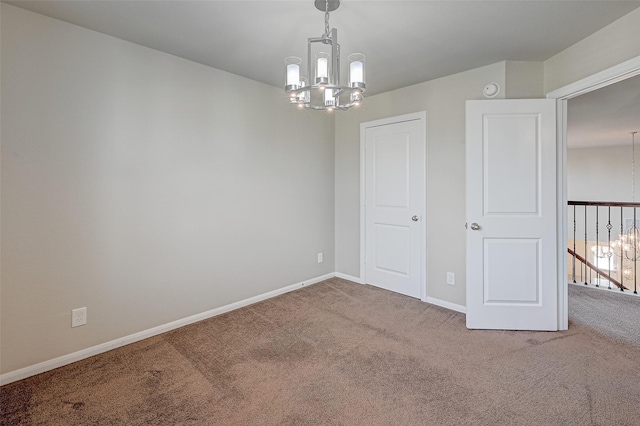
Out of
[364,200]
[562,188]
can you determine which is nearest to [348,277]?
[364,200]

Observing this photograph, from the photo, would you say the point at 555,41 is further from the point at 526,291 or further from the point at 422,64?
the point at 526,291

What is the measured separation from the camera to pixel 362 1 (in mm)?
1939

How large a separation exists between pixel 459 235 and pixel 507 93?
1.39 m

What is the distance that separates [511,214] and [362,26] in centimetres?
201

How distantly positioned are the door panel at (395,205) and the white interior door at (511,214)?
0.71m

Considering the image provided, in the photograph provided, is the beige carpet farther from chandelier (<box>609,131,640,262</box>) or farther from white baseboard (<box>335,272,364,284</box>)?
chandelier (<box>609,131,640,262</box>)

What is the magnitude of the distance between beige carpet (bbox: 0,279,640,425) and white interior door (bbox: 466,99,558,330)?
25 centimetres

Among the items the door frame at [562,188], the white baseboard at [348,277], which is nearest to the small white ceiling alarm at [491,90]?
the door frame at [562,188]

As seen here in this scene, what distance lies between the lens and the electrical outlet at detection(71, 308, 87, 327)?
2.28 meters

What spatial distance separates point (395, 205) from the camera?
375cm

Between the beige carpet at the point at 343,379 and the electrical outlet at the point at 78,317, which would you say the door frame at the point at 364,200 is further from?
the electrical outlet at the point at 78,317

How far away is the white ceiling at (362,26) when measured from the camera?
1999 mm

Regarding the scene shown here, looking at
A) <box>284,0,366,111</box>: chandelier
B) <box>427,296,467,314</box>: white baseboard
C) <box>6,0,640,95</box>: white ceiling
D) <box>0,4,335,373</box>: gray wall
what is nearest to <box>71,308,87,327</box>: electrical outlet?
<box>0,4,335,373</box>: gray wall

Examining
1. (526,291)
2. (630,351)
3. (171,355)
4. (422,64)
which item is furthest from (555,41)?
(171,355)
